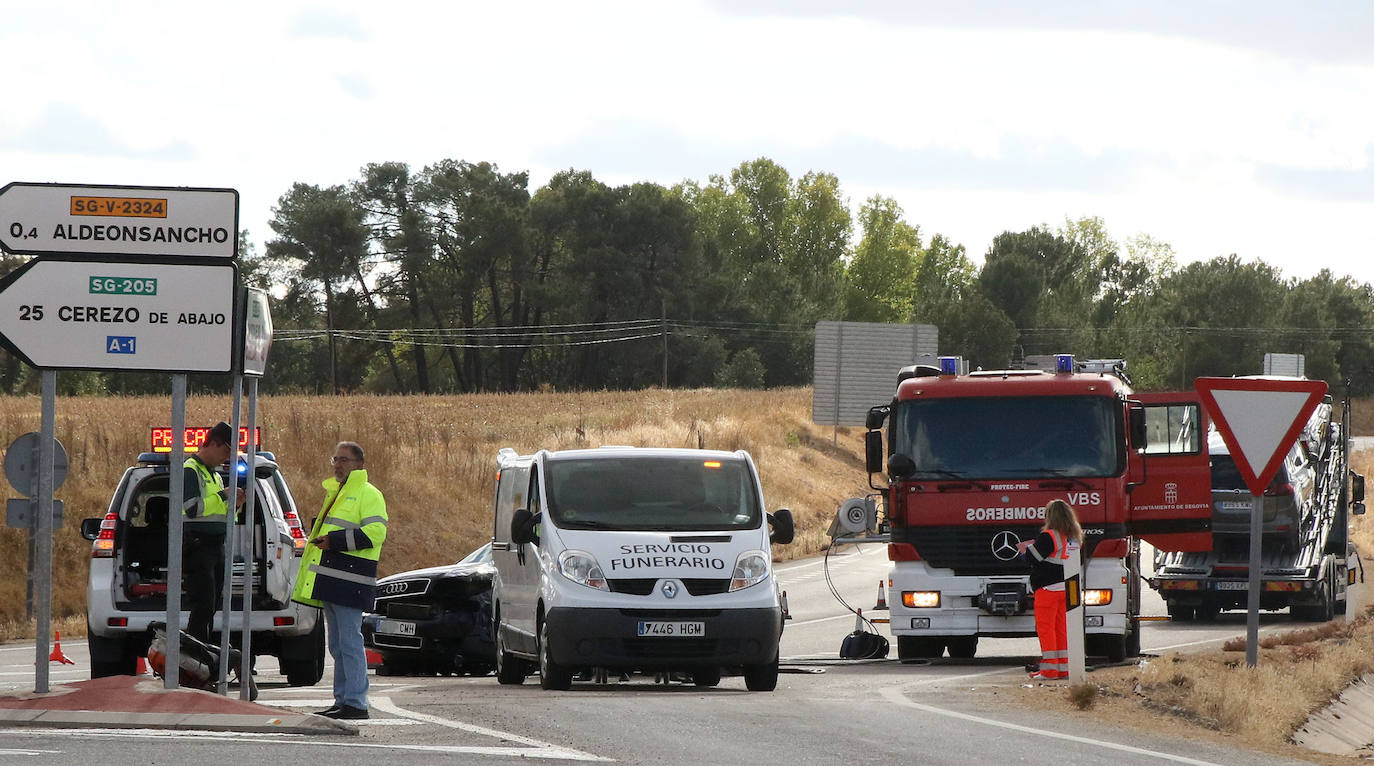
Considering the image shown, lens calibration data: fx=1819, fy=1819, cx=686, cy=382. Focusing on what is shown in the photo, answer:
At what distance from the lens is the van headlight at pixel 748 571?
45.7 feet

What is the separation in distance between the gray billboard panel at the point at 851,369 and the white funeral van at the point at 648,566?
39.7 meters

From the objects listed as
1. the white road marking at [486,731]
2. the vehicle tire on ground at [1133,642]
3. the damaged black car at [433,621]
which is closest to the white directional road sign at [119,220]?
the white road marking at [486,731]

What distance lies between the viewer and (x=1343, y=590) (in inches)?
1024

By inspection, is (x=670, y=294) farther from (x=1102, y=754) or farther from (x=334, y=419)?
(x=1102, y=754)

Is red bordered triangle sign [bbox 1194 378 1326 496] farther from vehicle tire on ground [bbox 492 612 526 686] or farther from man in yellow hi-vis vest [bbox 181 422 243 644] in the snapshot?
man in yellow hi-vis vest [bbox 181 422 243 644]

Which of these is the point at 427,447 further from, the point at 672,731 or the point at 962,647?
the point at 672,731

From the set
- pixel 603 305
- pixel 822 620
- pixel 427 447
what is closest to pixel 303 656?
pixel 822 620

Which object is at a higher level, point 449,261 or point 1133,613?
point 449,261

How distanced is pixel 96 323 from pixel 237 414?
1198 mm

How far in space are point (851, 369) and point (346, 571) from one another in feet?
145

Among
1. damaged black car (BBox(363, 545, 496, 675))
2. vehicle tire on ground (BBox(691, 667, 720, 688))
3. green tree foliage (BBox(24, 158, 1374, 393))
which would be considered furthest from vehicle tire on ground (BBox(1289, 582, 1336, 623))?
green tree foliage (BBox(24, 158, 1374, 393))

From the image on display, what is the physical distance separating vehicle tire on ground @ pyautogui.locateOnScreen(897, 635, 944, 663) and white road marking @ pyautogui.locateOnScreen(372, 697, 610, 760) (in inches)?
267

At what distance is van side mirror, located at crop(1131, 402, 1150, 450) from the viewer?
56.6 feet

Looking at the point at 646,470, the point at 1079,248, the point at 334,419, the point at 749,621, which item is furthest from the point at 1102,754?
the point at 1079,248
